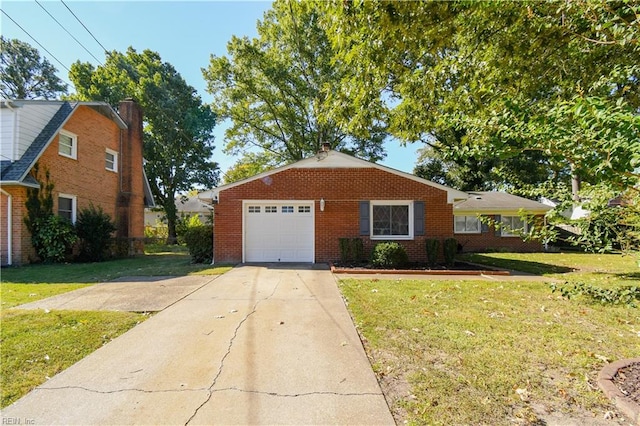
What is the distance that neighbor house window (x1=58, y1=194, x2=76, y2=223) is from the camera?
1282 centimetres

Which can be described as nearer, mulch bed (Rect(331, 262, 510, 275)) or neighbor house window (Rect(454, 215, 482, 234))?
mulch bed (Rect(331, 262, 510, 275))

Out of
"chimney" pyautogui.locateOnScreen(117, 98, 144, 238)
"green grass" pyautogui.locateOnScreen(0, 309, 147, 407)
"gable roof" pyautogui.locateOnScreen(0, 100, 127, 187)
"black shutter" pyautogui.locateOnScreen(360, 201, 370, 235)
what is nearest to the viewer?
"green grass" pyautogui.locateOnScreen(0, 309, 147, 407)

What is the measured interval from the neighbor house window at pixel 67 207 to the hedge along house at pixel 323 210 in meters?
6.01

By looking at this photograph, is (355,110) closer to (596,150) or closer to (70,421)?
(596,150)

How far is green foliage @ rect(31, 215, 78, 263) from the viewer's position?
11508mm

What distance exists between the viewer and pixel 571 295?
475cm

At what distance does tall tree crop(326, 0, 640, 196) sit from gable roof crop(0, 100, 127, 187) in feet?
38.3

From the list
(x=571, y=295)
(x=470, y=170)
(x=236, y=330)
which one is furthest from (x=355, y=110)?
(x=470, y=170)

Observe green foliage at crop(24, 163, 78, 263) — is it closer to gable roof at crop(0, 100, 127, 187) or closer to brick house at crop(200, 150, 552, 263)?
gable roof at crop(0, 100, 127, 187)

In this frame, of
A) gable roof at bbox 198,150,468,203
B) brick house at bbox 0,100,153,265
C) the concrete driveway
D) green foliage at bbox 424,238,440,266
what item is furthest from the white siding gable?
green foliage at bbox 424,238,440,266

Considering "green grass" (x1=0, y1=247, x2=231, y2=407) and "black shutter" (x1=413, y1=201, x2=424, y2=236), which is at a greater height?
"black shutter" (x1=413, y1=201, x2=424, y2=236)

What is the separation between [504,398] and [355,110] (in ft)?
14.6

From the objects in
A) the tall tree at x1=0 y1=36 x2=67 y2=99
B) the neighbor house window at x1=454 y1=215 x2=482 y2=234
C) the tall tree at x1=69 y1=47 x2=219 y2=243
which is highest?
the tall tree at x1=0 y1=36 x2=67 y2=99

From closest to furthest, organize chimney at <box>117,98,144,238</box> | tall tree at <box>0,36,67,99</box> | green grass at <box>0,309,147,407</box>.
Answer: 1. green grass at <box>0,309,147,407</box>
2. chimney at <box>117,98,144,238</box>
3. tall tree at <box>0,36,67,99</box>
